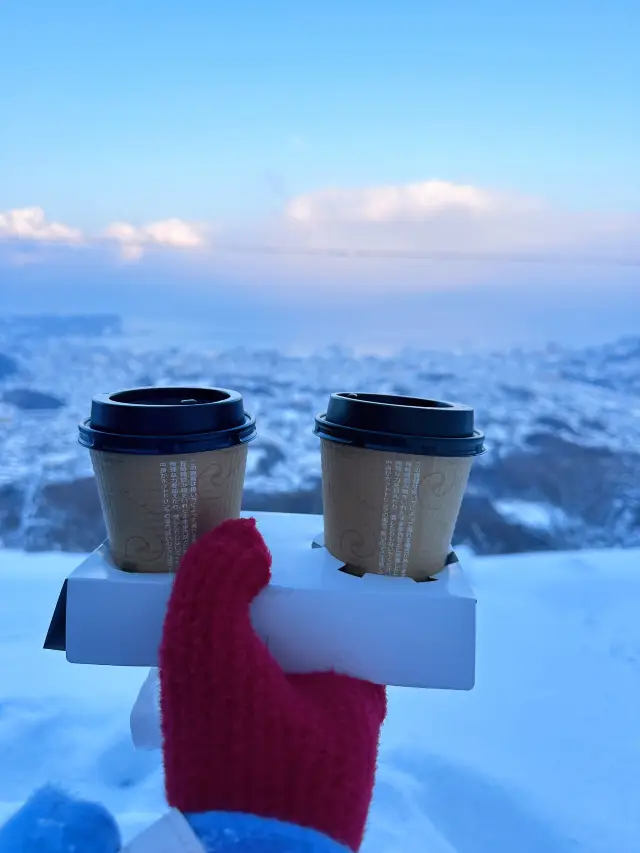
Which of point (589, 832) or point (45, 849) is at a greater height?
point (45, 849)

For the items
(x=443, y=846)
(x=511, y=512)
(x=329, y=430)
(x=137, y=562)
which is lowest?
(x=443, y=846)

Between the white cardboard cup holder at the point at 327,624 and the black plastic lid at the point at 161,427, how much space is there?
0.13m

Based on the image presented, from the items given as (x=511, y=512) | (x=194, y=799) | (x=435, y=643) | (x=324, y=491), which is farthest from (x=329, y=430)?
(x=511, y=512)

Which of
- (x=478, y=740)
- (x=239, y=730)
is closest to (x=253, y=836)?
(x=239, y=730)

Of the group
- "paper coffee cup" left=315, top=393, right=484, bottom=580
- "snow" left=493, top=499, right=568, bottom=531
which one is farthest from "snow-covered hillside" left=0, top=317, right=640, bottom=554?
"paper coffee cup" left=315, top=393, right=484, bottom=580

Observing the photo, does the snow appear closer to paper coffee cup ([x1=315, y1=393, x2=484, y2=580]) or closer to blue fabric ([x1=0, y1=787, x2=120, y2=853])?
paper coffee cup ([x1=315, y1=393, x2=484, y2=580])

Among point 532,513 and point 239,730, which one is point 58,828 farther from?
point 532,513

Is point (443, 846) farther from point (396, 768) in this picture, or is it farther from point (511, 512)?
point (511, 512)

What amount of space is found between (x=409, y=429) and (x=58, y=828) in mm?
416

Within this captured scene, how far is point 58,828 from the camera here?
41cm

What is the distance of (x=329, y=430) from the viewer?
0.57m

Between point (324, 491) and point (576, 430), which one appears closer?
point (324, 491)

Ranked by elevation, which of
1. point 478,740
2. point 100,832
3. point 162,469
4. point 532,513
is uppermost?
point 162,469

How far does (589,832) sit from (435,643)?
52 centimetres
